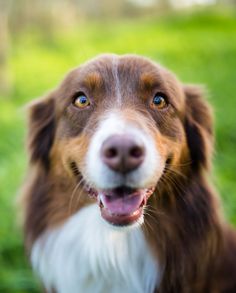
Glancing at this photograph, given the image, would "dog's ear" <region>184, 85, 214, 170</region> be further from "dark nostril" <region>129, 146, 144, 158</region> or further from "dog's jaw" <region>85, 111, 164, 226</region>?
"dark nostril" <region>129, 146, 144, 158</region>

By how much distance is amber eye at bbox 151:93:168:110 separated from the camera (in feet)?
11.0

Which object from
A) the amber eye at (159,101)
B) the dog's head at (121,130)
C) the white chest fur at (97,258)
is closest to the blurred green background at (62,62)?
the dog's head at (121,130)

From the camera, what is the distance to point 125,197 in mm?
3016

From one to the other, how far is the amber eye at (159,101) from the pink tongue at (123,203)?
63cm

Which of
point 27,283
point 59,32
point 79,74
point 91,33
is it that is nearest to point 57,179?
point 79,74

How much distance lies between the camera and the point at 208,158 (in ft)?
12.1

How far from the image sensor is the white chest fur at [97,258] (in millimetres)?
3467

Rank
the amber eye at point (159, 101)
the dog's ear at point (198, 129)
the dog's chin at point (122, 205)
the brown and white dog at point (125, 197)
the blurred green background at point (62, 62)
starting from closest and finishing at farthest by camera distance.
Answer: the dog's chin at point (122, 205)
the brown and white dog at point (125, 197)
the amber eye at point (159, 101)
the dog's ear at point (198, 129)
the blurred green background at point (62, 62)

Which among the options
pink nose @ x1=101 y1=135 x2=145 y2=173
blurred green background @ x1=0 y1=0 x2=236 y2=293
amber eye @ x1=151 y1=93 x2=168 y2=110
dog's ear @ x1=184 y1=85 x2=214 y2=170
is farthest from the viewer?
blurred green background @ x1=0 y1=0 x2=236 y2=293

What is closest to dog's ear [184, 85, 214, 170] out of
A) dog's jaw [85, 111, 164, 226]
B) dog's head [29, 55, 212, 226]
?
dog's head [29, 55, 212, 226]

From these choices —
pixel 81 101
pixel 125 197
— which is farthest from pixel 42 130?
pixel 125 197

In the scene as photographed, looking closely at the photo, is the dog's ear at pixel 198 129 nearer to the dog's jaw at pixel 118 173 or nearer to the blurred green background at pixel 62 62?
the blurred green background at pixel 62 62

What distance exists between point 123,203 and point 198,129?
0.98m

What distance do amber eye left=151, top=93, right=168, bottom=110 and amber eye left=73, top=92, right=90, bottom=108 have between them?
43 centimetres
